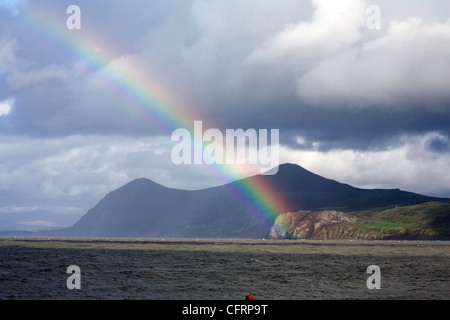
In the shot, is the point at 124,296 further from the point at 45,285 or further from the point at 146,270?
the point at 146,270

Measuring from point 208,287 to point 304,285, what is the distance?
41.8 ft

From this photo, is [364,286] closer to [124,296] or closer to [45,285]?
[124,296]

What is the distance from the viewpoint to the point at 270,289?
6656 centimetres

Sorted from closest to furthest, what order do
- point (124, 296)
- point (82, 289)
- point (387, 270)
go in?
point (124, 296) → point (82, 289) → point (387, 270)

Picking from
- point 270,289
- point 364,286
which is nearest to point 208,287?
point 270,289

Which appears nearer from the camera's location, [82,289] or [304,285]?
[82,289]
